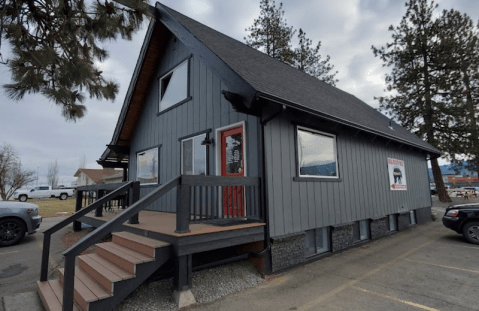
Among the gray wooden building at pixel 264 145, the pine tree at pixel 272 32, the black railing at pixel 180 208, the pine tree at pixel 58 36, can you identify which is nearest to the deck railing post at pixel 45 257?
the black railing at pixel 180 208

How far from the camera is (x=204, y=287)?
12.6ft

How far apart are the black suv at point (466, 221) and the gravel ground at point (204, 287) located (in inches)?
249

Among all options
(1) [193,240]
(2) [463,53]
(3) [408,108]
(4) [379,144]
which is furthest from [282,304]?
(2) [463,53]

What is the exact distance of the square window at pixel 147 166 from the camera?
823 centimetres

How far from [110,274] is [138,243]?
570mm

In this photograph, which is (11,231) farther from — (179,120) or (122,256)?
(122,256)

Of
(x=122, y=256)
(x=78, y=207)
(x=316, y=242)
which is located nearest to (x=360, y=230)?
(x=316, y=242)

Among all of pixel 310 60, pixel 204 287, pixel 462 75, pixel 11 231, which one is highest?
pixel 310 60

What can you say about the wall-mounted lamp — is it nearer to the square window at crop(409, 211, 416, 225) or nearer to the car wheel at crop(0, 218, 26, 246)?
the car wheel at crop(0, 218, 26, 246)

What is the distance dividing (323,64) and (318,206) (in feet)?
53.8

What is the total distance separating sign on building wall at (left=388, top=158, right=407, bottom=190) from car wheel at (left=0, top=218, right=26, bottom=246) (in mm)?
11385

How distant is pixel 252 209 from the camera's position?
4480 mm

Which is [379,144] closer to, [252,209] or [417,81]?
[252,209]

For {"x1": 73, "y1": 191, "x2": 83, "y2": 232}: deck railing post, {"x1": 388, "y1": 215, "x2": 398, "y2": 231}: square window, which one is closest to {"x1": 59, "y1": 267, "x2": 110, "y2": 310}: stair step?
{"x1": 73, "y1": 191, "x2": 83, "y2": 232}: deck railing post
